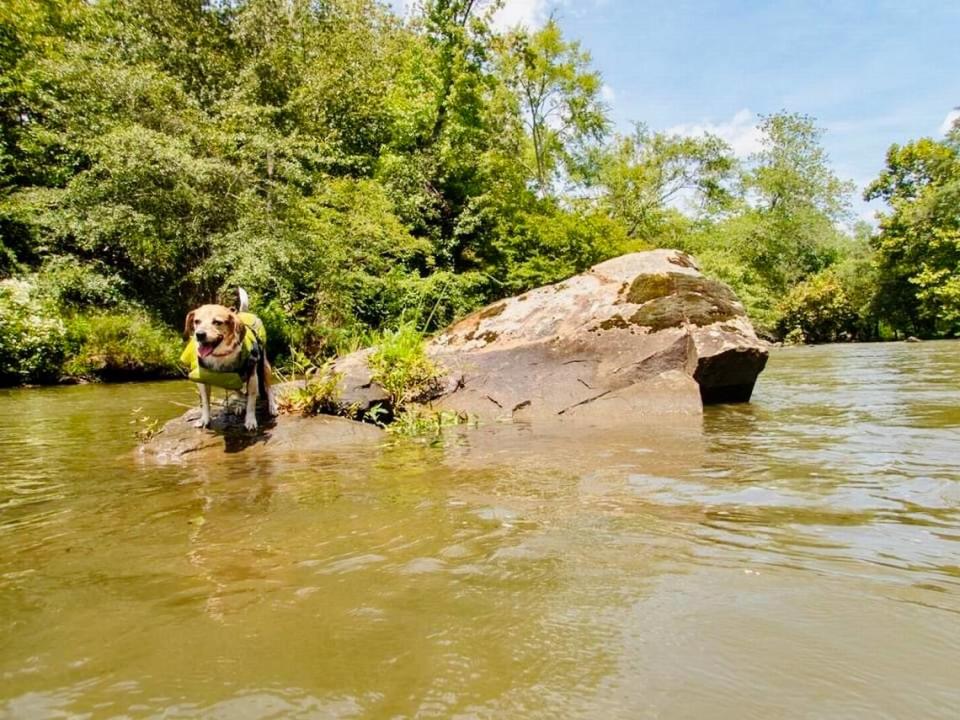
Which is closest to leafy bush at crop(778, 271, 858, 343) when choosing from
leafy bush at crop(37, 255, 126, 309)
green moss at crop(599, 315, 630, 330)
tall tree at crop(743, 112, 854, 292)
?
tall tree at crop(743, 112, 854, 292)

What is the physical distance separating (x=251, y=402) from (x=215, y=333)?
885 mm

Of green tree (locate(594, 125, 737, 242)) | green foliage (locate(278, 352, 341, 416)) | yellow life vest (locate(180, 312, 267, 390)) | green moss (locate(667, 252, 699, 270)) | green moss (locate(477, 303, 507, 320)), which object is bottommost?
green foliage (locate(278, 352, 341, 416))

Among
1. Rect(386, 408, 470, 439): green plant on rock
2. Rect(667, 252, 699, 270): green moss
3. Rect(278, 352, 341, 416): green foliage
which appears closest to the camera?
Rect(386, 408, 470, 439): green plant on rock

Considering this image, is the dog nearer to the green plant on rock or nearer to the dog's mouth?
the dog's mouth

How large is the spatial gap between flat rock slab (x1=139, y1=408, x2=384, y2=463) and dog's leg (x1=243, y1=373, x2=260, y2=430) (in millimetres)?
66

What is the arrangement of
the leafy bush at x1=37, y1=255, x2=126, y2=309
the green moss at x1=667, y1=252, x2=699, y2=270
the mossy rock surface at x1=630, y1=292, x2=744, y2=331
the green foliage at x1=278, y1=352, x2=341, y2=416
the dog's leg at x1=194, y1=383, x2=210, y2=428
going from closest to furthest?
the dog's leg at x1=194, y1=383, x2=210, y2=428 < the green foliage at x1=278, y1=352, x2=341, y2=416 < the mossy rock surface at x1=630, y1=292, x2=744, y2=331 < the green moss at x1=667, y1=252, x2=699, y2=270 < the leafy bush at x1=37, y1=255, x2=126, y2=309

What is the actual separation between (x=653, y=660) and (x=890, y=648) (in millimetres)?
678

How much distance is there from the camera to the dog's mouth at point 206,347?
5.31 m

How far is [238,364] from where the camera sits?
5.56 meters

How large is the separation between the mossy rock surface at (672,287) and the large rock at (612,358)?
0.04ft

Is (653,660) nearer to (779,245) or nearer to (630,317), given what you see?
(630,317)

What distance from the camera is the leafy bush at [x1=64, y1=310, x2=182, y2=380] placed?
14.2 meters

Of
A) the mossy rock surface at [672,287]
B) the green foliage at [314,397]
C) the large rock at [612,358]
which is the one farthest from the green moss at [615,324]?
the green foliage at [314,397]

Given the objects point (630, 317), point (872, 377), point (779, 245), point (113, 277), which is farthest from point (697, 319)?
point (779, 245)
